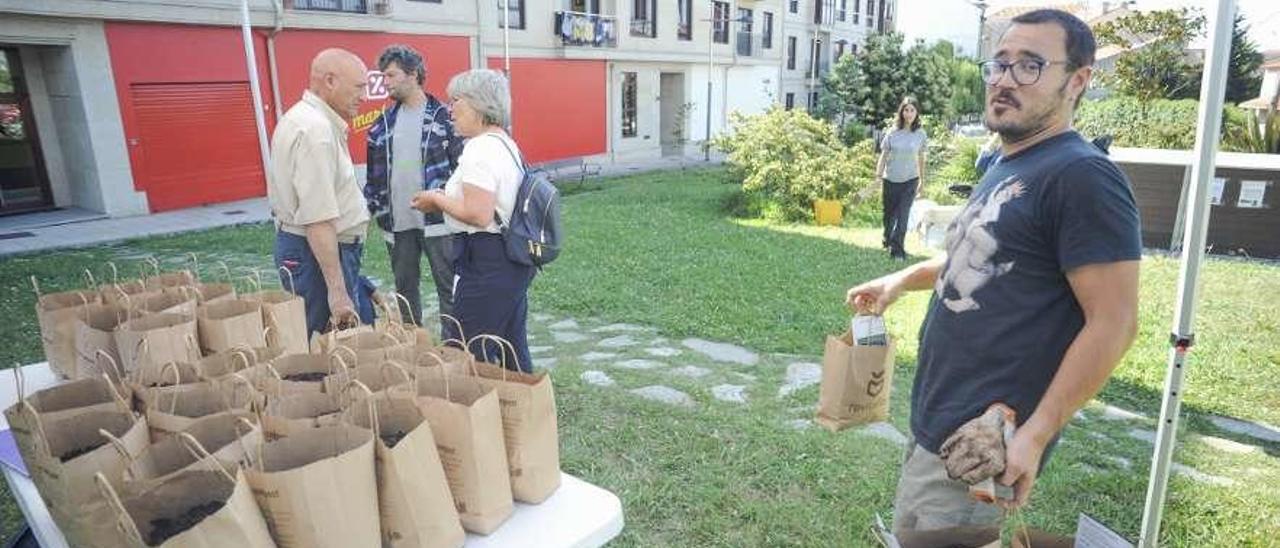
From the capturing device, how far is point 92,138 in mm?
11070

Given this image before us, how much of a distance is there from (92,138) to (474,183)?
11.3m

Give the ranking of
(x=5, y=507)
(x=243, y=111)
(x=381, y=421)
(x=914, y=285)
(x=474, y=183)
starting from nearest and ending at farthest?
(x=381, y=421)
(x=914, y=285)
(x=474, y=183)
(x=5, y=507)
(x=243, y=111)

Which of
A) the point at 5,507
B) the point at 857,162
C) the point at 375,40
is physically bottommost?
the point at 5,507

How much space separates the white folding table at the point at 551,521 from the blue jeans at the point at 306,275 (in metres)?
1.50

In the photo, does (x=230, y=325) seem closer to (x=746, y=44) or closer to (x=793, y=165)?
(x=793, y=165)

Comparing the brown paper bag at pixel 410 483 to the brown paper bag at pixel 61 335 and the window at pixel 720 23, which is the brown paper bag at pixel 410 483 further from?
the window at pixel 720 23

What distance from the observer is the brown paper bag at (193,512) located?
1207 mm

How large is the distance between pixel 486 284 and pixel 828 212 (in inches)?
318

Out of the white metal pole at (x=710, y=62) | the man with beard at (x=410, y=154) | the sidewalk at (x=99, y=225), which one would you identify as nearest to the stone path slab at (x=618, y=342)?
the man with beard at (x=410, y=154)

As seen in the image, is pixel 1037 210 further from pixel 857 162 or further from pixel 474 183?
pixel 857 162

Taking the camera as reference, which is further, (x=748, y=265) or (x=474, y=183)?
(x=748, y=265)

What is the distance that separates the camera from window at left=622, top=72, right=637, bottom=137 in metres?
22.8

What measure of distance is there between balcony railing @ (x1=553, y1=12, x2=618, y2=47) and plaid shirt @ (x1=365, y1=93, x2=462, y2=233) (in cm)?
1621

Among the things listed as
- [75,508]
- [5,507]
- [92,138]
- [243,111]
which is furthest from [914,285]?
[243,111]
